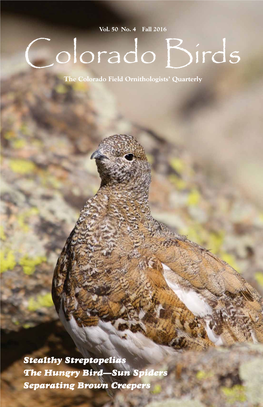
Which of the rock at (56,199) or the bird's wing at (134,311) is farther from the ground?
the rock at (56,199)

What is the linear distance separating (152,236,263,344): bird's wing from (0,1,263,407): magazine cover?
0.04 feet

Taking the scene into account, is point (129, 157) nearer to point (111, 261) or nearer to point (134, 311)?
point (111, 261)

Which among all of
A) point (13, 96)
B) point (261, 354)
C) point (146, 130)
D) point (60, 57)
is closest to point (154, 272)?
point (261, 354)

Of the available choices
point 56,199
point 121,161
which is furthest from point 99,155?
point 56,199

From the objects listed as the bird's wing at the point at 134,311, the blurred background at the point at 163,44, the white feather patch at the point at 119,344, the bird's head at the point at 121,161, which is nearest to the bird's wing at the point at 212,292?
the bird's wing at the point at 134,311

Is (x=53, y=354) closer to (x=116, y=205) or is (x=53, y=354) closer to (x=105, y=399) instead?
(x=105, y=399)

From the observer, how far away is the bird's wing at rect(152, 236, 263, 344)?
3.94 m

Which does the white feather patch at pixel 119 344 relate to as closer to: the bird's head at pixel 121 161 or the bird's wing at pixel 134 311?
the bird's wing at pixel 134 311

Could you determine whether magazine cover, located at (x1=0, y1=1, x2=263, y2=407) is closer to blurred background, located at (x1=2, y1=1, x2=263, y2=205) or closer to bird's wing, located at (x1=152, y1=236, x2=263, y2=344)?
bird's wing, located at (x1=152, y1=236, x2=263, y2=344)

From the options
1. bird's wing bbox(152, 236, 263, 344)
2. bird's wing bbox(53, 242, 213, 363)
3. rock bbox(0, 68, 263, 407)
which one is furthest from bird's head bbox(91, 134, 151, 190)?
rock bbox(0, 68, 263, 407)

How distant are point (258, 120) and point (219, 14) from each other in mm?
5026

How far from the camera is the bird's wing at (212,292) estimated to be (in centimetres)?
394

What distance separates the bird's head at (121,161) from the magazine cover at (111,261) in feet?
0.04

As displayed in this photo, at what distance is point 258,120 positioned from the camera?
1410 cm
